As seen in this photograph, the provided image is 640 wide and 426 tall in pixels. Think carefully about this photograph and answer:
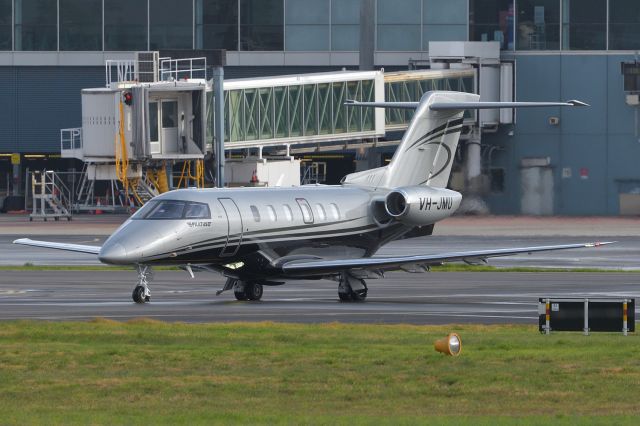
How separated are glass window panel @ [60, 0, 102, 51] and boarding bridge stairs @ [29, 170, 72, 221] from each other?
25.3 feet

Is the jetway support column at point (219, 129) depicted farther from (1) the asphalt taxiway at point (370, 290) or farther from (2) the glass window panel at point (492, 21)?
(2) the glass window panel at point (492, 21)

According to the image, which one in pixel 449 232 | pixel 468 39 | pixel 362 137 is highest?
pixel 468 39

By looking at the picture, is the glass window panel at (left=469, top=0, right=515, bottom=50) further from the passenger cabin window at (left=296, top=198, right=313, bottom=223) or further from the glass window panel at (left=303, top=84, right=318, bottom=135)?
the passenger cabin window at (left=296, top=198, right=313, bottom=223)

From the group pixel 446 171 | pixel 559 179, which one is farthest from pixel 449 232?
pixel 446 171

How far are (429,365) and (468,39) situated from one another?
6144cm

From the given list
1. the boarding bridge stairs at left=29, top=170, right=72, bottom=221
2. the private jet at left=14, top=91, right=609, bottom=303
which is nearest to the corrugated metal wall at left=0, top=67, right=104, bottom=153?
the boarding bridge stairs at left=29, top=170, right=72, bottom=221

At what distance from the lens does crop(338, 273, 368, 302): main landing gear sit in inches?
1373

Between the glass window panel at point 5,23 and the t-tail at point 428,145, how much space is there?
4604 cm

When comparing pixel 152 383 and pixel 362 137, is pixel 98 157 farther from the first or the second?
pixel 152 383

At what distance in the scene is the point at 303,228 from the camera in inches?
1415

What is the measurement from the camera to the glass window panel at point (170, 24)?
8238 cm

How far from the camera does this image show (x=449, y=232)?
64.1 meters

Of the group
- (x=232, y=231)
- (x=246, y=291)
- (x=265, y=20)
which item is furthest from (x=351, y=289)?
(x=265, y=20)

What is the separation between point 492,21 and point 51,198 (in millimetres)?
25826
